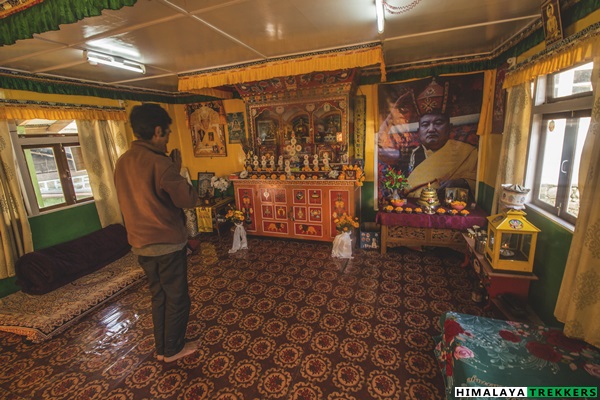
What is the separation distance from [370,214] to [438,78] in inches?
106

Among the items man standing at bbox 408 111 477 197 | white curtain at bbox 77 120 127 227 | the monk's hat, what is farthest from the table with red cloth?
white curtain at bbox 77 120 127 227

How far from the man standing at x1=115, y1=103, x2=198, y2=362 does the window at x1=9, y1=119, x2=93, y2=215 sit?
331 centimetres

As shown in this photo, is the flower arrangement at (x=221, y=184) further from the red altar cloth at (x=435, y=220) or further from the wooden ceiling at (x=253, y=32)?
the red altar cloth at (x=435, y=220)

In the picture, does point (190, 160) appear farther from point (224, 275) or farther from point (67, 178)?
point (224, 275)

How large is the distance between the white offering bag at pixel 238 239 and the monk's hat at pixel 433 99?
3869mm

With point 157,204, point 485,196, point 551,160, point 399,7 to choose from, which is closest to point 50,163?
point 157,204

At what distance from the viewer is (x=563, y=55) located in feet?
7.18

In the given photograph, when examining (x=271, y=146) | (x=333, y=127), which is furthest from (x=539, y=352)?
(x=271, y=146)

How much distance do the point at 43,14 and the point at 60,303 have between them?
10.7 ft

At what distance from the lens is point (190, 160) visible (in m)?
6.98

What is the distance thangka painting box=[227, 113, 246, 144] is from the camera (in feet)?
20.5

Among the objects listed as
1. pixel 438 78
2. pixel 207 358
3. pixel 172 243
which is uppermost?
pixel 438 78

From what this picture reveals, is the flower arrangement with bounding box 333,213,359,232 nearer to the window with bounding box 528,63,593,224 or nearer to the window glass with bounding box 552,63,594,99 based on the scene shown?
the window with bounding box 528,63,593,224

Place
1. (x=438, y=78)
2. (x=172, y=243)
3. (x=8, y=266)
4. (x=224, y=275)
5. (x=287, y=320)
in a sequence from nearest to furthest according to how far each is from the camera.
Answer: (x=172, y=243) < (x=287, y=320) < (x=8, y=266) < (x=224, y=275) < (x=438, y=78)
